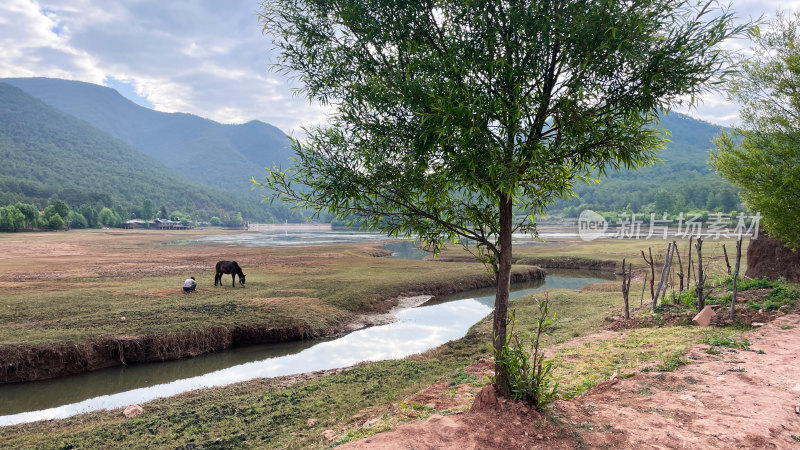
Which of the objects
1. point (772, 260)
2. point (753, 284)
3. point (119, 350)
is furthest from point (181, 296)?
point (772, 260)

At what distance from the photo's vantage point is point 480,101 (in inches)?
223

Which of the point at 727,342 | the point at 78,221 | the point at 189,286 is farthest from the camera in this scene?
the point at 78,221

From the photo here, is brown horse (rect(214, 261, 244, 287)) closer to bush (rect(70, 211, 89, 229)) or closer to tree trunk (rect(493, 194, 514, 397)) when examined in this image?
tree trunk (rect(493, 194, 514, 397))

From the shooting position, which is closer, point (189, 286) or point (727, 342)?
point (727, 342)

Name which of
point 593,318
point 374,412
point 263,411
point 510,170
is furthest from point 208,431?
point 593,318

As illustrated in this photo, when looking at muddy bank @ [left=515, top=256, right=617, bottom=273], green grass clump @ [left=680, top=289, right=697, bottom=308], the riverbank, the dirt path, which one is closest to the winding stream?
the riverbank

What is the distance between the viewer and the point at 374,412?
8742 millimetres

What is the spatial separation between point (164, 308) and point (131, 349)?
14.0 feet

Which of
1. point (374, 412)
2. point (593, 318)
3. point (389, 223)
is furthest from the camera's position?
point (593, 318)

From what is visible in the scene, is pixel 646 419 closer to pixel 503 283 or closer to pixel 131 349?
pixel 503 283

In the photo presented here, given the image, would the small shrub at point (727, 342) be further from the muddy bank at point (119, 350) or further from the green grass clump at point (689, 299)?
the muddy bank at point (119, 350)

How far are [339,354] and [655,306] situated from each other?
42.1 feet

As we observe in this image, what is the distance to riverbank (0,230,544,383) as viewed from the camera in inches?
563

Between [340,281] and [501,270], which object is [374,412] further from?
[340,281]
